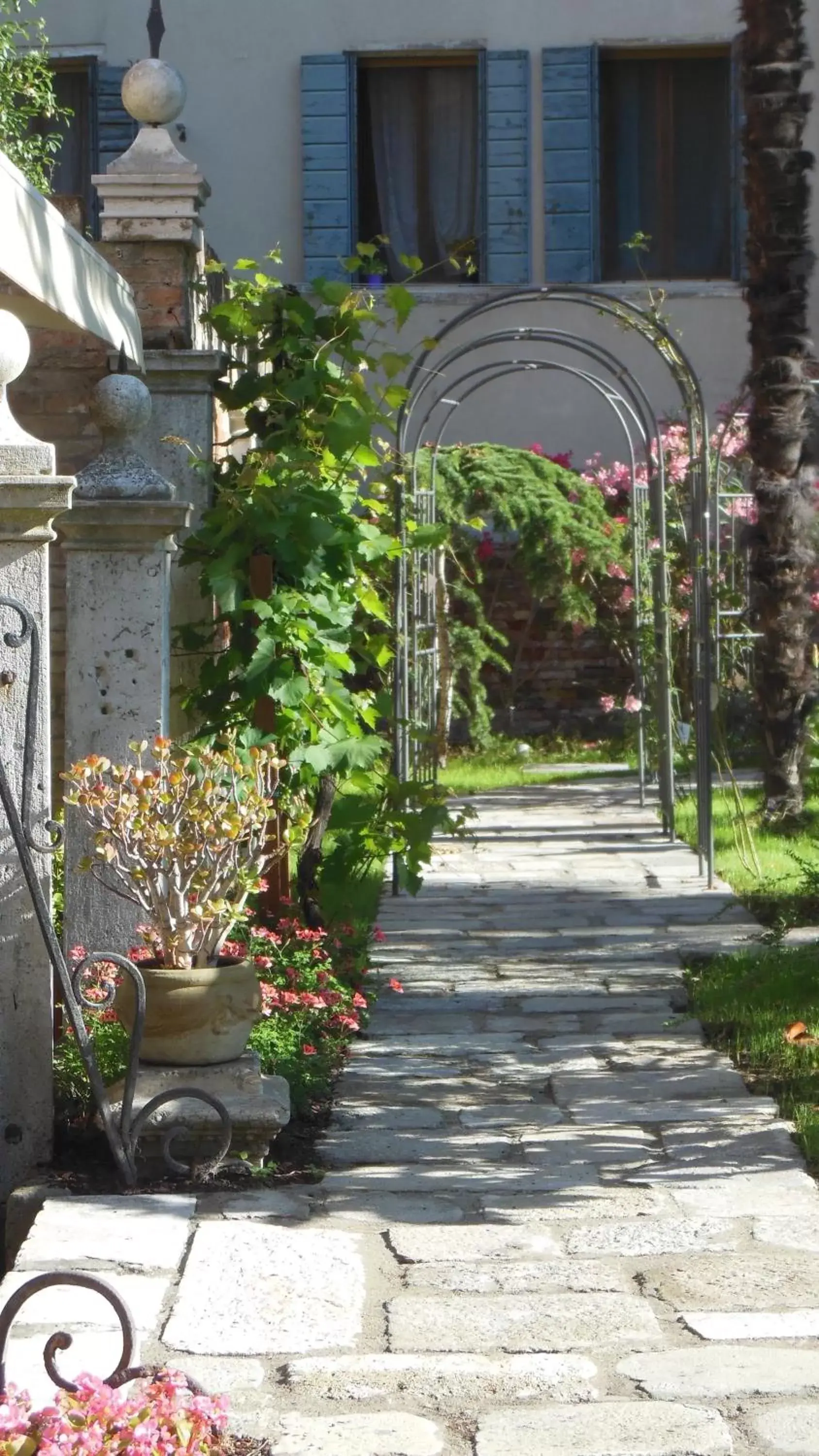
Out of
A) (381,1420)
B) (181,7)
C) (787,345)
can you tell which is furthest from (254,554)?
(181,7)

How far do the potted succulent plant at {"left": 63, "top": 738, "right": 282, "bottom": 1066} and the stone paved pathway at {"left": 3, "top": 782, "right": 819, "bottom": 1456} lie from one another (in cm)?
41

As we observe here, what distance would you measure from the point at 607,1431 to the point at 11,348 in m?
2.49

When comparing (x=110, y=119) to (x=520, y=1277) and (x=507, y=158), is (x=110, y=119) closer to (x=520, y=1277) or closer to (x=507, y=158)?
(x=507, y=158)

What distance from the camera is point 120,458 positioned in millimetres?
4766

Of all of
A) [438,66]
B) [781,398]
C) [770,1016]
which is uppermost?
[438,66]

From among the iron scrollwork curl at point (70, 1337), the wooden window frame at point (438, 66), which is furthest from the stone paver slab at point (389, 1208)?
the wooden window frame at point (438, 66)

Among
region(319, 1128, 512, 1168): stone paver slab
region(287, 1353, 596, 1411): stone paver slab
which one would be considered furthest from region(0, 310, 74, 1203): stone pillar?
region(287, 1353, 596, 1411): stone paver slab

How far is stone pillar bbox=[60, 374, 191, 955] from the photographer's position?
185 inches

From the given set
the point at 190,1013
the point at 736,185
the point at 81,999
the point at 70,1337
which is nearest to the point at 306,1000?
the point at 190,1013

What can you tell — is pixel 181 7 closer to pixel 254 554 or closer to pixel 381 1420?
pixel 254 554

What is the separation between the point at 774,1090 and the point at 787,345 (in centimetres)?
526

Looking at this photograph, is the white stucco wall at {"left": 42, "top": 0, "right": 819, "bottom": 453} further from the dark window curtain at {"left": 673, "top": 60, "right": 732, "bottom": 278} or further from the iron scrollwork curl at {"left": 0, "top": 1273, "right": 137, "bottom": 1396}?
the iron scrollwork curl at {"left": 0, "top": 1273, "right": 137, "bottom": 1396}

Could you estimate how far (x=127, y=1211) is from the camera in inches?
143

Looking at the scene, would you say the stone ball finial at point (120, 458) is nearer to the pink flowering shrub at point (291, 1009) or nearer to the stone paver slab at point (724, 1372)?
the pink flowering shrub at point (291, 1009)
